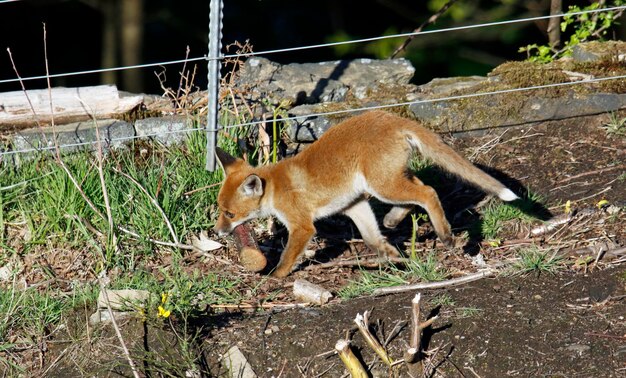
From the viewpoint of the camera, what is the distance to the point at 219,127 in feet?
23.1

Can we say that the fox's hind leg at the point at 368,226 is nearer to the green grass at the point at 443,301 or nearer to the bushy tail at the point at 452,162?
the bushy tail at the point at 452,162

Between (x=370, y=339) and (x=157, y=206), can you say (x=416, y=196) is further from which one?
(x=157, y=206)

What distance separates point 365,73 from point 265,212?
2498 mm

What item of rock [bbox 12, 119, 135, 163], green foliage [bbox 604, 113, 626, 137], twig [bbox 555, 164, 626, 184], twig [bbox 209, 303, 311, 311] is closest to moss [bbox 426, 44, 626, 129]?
green foliage [bbox 604, 113, 626, 137]

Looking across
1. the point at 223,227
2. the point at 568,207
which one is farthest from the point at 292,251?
the point at 568,207

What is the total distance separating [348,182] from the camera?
6402 mm

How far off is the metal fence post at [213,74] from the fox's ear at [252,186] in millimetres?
682

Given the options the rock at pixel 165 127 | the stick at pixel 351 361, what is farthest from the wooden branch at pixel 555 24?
the stick at pixel 351 361

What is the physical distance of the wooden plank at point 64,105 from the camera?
781 cm

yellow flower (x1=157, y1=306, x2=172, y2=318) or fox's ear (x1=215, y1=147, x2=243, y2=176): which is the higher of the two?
fox's ear (x1=215, y1=147, x2=243, y2=176)

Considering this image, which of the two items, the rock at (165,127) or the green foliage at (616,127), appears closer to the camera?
the rock at (165,127)

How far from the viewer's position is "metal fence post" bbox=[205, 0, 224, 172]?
6.67 meters

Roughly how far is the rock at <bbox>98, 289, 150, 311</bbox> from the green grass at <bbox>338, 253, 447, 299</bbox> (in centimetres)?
133

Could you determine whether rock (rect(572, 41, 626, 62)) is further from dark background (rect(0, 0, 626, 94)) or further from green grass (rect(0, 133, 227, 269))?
green grass (rect(0, 133, 227, 269))
